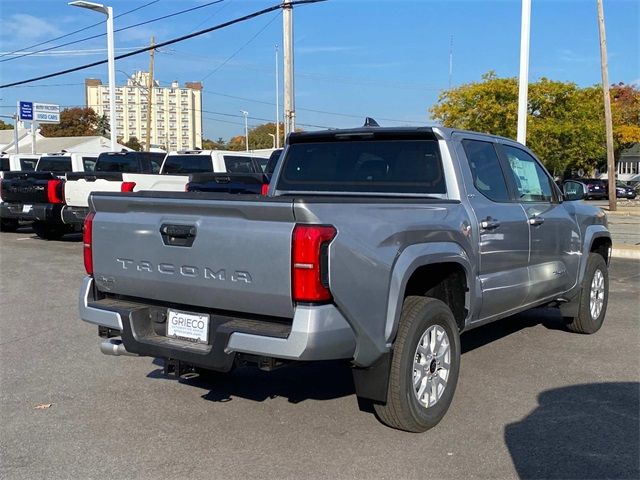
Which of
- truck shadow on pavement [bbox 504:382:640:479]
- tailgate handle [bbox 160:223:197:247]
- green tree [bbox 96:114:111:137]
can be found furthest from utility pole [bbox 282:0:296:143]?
green tree [bbox 96:114:111:137]

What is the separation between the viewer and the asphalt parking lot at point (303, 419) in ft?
13.0

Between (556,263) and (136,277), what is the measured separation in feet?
12.6

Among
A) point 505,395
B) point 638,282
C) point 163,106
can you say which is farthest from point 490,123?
point 163,106

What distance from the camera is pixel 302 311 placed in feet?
12.0

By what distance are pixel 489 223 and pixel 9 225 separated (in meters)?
15.9

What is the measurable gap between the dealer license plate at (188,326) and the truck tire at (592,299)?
4.38 meters

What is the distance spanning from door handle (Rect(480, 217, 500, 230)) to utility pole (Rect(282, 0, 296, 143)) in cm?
1514

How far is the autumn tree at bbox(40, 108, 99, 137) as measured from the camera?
94812 mm

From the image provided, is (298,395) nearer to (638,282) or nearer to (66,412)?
(66,412)

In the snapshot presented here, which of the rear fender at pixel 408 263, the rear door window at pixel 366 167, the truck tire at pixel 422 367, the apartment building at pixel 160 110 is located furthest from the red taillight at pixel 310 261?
the apartment building at pixel 160 110

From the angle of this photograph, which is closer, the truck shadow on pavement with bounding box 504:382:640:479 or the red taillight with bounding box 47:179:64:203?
the truck shadow on pavement with bounding box 504:382:640:479

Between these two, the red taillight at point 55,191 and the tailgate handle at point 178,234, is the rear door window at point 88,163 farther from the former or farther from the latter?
the tailgate handle at point 178,234

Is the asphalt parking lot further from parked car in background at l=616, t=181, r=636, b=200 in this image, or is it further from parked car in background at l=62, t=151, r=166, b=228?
parked car in background at l=616, t=181, r=636, b=200

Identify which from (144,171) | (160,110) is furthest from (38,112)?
(160,110)
